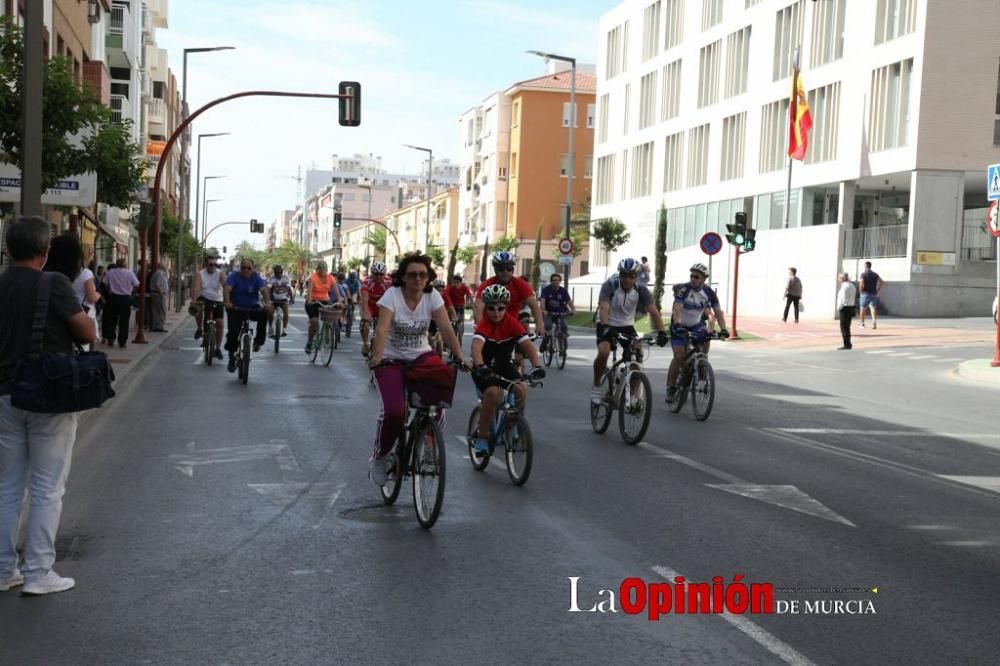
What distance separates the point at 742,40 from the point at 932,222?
55.2ft

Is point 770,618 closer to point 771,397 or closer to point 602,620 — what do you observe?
point 602,620

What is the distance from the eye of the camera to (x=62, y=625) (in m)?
5.34

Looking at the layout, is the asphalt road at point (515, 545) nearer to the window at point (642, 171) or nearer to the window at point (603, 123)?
the window at point (642, 171)

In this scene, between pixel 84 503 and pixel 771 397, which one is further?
pixel 771 397

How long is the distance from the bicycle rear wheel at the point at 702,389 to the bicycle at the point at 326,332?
876 centimetres

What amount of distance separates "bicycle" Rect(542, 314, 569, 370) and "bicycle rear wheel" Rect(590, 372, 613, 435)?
9672 millimetres

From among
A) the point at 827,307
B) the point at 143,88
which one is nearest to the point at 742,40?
the point at 827,307

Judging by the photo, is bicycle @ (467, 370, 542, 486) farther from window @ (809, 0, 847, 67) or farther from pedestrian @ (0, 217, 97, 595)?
window @ (809, 0, 847, 67)

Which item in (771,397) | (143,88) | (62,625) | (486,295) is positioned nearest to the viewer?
(62,625)

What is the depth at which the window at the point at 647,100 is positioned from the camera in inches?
2466

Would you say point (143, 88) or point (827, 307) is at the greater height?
point (143, 88)

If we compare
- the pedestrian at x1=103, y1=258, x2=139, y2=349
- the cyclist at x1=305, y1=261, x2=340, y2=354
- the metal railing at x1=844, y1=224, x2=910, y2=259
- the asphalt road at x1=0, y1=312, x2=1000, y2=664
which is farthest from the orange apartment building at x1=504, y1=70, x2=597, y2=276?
the asphalt road at x1=0, y1=312, x2=1000, y2=664

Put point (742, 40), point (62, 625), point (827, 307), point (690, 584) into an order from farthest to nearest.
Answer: point (742, 40) → point (827, 307) → point (690, 584) → point (62, 625)

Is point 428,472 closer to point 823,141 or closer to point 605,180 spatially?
point 823,141
